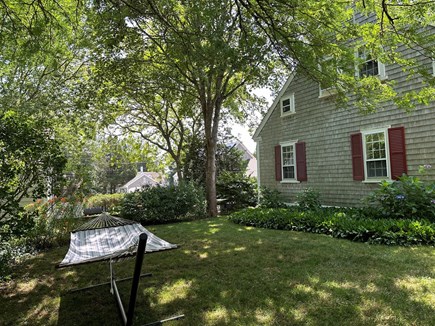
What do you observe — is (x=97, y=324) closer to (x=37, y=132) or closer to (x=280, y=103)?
(x=37, y=132)

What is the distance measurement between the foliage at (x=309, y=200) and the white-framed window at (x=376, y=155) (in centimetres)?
163

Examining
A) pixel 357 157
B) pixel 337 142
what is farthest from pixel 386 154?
pixel 337 142

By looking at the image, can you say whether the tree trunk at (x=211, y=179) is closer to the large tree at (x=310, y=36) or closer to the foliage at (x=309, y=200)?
the foliage at (x=309, y=200)

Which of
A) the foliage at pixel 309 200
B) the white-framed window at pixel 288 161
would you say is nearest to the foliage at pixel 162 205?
the white-framed window at pixel 288 161

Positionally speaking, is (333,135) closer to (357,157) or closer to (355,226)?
(357,157)

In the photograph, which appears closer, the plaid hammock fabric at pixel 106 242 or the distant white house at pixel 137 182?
the plaid hammock fabric at pixel 106 242

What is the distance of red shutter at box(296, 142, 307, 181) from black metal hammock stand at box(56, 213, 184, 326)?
6847mm

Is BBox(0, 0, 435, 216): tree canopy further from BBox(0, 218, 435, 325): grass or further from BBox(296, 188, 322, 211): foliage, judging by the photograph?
BBox(296, 188, 322, 211): foliage

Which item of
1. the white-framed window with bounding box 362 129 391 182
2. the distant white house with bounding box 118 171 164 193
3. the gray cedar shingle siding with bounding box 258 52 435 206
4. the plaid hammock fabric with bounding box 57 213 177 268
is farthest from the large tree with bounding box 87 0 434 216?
the distant white house with bounding box 118 171 164 193

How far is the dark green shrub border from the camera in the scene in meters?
5.02

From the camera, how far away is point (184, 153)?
15.8 meters

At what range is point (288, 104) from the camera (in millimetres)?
10641

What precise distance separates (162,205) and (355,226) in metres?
6.29

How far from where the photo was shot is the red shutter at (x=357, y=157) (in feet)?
26.2
